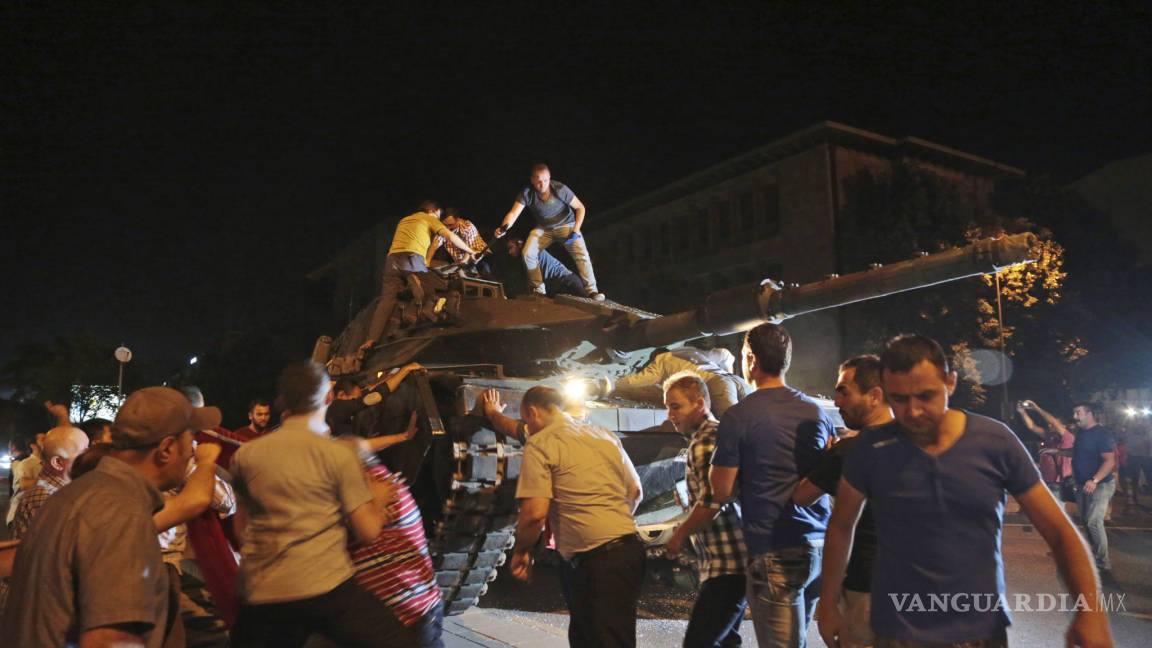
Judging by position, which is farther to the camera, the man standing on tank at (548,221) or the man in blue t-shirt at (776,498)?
the man standing on tank at (548,221)

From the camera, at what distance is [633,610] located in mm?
3789

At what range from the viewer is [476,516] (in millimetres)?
5688

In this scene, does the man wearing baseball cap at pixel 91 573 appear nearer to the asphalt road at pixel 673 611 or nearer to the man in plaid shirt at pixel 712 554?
the man in plaid shirt at pixel 712 554

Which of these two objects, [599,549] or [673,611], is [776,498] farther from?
[673,611]

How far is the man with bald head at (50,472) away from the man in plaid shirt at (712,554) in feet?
11.3

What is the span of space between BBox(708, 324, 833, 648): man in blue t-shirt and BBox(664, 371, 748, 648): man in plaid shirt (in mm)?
160

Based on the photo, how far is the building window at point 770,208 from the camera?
2767 cm

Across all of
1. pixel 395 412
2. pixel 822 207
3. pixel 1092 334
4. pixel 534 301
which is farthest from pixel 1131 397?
pixel 395 412

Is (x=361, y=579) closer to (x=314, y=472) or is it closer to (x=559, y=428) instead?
(x=314, y=472)

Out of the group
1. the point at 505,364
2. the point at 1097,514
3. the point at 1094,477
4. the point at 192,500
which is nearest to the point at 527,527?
the point at 192,500

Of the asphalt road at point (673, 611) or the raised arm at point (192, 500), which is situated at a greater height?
the raised arm at point (192, 500)

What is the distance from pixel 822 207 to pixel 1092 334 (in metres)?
8.52

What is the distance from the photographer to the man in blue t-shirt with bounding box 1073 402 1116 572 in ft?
25.0

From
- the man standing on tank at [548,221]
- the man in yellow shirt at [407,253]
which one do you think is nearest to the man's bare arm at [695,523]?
the man in yellow shirt at [407,253]
